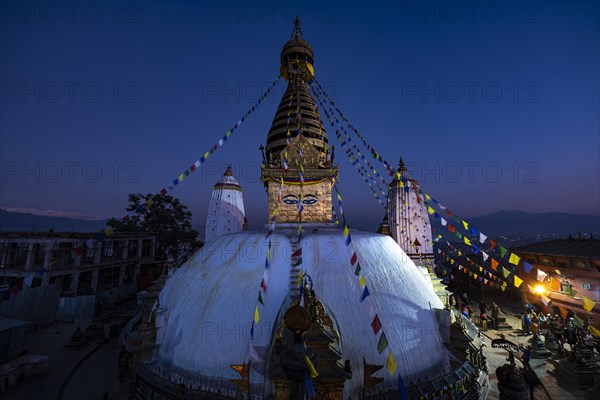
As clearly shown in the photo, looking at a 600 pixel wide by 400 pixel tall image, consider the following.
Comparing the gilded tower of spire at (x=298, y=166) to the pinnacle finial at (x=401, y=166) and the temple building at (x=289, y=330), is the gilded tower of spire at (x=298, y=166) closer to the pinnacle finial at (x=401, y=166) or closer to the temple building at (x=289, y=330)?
the temple building at (x=289, y=330)

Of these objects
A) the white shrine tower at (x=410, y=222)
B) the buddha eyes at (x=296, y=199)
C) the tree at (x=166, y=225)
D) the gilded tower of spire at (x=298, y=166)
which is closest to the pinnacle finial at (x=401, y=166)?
the white shrine tower at (x=410, y=222)

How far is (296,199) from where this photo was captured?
14.3 m

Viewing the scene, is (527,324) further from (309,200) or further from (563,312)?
(309,200)

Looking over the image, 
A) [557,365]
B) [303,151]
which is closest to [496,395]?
[557,365]

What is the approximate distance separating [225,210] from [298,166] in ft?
35.2

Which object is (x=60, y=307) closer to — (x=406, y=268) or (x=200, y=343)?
(x=200, y=343)

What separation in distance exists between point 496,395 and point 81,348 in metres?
16.6

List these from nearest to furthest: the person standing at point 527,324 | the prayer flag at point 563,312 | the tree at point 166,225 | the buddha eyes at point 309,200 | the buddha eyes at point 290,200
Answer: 1. the person standing at point 527,324
2. the buddha eyes at point 290,200
3. the buddha eyes at point 309,200
4. the prayer flag at point 563,312
5. the tree at point 166,225

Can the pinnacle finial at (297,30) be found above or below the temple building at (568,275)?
above

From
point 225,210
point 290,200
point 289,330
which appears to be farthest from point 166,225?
point 289,330

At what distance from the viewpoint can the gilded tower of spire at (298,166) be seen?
46.4 ft

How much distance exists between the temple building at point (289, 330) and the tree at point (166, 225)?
25.3 meters

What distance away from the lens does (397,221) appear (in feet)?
70.7

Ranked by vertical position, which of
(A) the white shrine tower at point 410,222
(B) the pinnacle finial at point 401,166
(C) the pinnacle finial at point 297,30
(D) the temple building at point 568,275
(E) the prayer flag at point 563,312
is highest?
(C) the pinnacle finial at point 297,30
